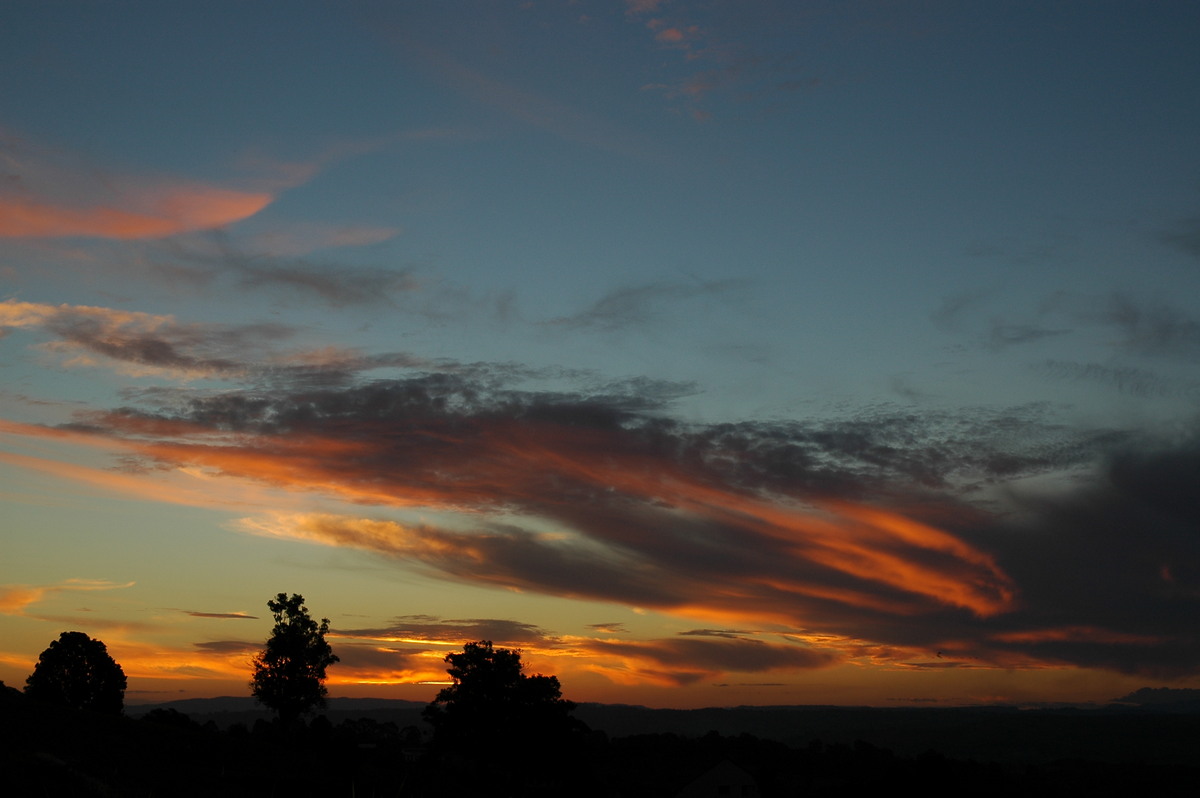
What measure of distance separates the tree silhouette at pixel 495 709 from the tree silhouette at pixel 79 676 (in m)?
34.1

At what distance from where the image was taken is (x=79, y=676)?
95.5 m

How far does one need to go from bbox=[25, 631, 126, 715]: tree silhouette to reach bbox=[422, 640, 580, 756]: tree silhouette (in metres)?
34.1

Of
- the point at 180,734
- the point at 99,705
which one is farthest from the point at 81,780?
the point at 99,705

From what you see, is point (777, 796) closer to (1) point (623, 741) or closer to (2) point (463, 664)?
(2) point (463, 664)

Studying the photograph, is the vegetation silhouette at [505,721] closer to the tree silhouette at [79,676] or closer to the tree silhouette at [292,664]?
the tree silhouette at [292,664]

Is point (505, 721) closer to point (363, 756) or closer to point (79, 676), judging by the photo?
point (363, 756)

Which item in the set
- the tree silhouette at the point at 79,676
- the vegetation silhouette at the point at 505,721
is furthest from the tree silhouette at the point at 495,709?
the tree silhouette at the point at 79,676

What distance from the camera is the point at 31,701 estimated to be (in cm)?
6431

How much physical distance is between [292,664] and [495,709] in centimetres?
1915

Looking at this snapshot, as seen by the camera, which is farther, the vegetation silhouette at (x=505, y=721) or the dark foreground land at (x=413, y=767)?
the vegetation silhouette at (x=505, y=721)

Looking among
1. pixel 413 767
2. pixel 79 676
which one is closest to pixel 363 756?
pixel 413 767

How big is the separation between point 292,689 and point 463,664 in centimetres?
1578

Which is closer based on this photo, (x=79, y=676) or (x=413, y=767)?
(x=413, y=767)

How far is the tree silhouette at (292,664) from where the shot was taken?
3388 inches
